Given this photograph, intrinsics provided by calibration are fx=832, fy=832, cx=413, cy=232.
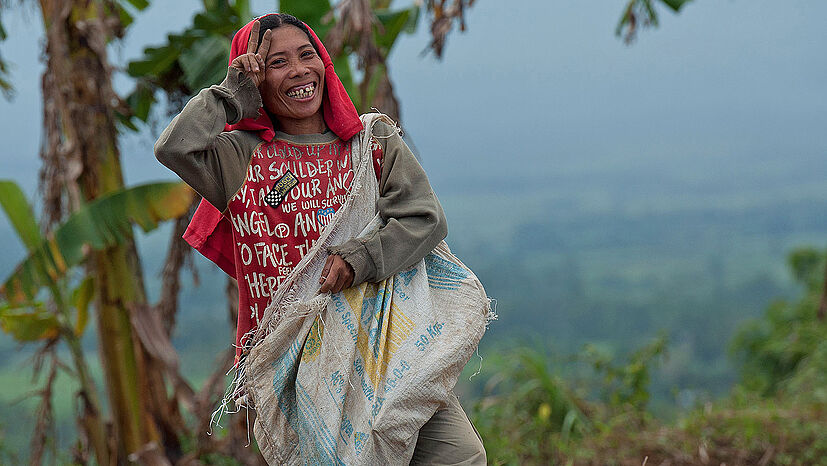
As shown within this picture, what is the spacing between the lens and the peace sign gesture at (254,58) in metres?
1.99

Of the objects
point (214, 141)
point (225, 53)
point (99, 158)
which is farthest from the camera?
point (99, 158)

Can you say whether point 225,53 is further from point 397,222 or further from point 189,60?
point 397,222

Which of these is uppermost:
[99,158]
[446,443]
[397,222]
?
[99,158]

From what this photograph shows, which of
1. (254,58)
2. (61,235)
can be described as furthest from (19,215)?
(254,58)

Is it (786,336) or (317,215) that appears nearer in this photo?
(317,215)

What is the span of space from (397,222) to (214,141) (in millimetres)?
479

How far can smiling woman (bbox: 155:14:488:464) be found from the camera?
77.4 inches

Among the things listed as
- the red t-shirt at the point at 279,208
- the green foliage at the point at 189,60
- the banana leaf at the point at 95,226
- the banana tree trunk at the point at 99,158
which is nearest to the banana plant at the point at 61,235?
the banana leaf at the point at 95,226

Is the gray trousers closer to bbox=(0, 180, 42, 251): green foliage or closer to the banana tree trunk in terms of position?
the banana tree trunk

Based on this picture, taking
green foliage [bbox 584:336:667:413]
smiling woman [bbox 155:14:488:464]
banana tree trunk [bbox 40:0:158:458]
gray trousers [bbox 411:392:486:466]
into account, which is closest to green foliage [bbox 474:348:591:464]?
green foliage [bbox 584:336:667:413]

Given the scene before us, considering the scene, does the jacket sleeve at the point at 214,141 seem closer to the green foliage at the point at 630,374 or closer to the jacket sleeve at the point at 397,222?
the jacket sleeve at the point at 397,222

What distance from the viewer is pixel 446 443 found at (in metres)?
2.07

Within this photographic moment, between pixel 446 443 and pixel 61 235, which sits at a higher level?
pixel 61 235

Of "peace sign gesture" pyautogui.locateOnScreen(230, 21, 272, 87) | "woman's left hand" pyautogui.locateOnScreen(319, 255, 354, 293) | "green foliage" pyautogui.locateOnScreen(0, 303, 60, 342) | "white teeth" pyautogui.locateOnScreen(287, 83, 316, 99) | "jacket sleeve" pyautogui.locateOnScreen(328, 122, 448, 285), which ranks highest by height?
"peace sign gesture" pyautogui.locateOnScreen(230, 21, 272, 87)
